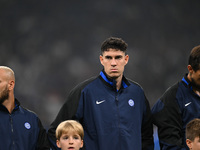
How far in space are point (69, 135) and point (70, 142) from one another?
0.22 feet

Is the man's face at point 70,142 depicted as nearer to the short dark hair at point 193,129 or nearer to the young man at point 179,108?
the young man at point 179,108

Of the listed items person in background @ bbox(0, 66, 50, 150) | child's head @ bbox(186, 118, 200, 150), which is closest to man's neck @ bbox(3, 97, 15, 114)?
person in background @ bbox(0, 66, 50, 150)

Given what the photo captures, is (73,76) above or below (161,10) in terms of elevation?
below

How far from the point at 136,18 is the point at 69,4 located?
197 cm

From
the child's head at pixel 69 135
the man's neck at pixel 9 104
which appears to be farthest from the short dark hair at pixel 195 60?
the man's neck at pixel 9 104

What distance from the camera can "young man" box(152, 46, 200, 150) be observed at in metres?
3.03

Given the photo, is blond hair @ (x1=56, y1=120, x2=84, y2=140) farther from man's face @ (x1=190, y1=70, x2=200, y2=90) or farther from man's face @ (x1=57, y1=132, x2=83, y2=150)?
man's face @ (x1=190, y1=70, x2=200, y2=90)

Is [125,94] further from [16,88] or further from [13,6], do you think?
[13,6]

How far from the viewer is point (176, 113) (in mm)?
3098

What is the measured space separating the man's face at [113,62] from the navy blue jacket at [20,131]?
0.84m

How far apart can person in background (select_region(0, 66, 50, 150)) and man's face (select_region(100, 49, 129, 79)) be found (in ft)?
2.75

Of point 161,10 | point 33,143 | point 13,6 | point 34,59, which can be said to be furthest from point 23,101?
point 33,143

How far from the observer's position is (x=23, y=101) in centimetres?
896

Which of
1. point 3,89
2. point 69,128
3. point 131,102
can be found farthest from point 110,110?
point 3,89
